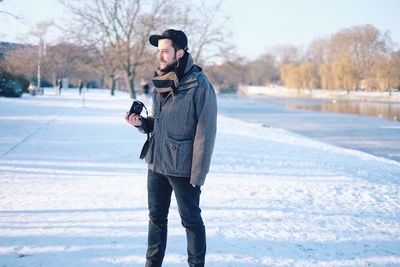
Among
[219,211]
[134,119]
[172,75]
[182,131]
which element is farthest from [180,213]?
[219,211]

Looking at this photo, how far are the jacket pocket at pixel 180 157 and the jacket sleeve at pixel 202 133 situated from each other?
5cm

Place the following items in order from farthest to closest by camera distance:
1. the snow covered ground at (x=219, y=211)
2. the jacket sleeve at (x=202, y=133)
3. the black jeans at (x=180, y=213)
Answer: the snow covered ground at (x=219, y=211)
the black jeans at (x=180, y=213)
the jacket sleeve at (x=202, y=133)

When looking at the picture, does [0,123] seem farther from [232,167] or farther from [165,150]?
[165,150]

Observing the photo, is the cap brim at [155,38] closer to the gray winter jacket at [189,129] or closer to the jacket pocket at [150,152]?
the gray winter jacket at [189,129]

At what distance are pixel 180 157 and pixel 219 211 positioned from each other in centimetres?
209

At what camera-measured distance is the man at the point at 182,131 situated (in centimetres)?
277

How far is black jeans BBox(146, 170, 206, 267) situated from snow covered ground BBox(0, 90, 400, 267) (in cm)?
37

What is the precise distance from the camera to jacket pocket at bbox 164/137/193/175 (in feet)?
9.18

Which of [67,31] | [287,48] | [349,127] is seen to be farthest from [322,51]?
[349,127]

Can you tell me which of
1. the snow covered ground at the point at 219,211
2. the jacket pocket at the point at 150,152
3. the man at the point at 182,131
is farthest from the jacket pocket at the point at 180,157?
the snow covered ground at the point at 219,211

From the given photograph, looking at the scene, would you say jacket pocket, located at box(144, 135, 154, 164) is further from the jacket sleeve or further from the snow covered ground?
the snow covered ground

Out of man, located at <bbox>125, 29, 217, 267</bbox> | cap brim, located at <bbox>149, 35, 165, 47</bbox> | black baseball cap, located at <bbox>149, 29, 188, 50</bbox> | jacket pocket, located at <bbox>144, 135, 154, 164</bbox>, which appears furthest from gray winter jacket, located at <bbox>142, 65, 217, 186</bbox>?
cap brim, located at <bbox>149, 35, 165, 47</bbox>

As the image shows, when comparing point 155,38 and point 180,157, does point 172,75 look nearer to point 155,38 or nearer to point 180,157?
point 155,38

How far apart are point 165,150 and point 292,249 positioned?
1.75 metres
